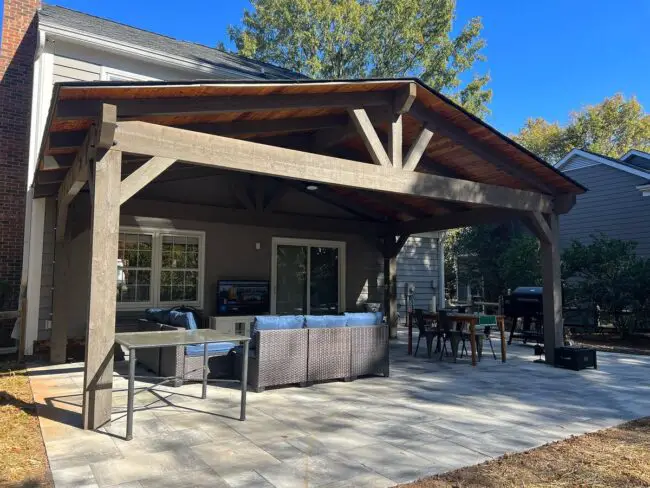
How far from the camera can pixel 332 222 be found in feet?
31.7

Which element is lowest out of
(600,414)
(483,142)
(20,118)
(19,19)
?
(600,414)

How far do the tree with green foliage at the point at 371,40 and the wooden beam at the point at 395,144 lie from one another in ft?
45.0

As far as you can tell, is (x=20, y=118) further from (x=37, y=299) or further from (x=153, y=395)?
(x=153, y=395)

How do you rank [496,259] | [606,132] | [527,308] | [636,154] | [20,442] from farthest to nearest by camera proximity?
[606,132], [496,259], [636,154], [527,308], [20,442]

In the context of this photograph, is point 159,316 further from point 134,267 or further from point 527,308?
point 527,308

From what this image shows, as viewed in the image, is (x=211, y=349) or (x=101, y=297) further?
(x=211, y=349)

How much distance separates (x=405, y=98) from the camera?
5.61 meters

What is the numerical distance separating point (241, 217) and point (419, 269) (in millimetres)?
5965

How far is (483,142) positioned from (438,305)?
284 inches

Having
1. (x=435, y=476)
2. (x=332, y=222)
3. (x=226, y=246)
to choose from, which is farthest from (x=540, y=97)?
(x=435, y=476)

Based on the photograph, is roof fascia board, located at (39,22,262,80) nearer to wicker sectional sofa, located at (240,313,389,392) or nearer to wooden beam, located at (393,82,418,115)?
wooden beam, located at (393,82,418,115)

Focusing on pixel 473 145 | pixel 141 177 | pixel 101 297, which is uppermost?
pixel 473 145

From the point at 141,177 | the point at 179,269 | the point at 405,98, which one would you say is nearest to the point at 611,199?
the point at 405,98

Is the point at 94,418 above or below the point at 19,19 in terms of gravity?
below
